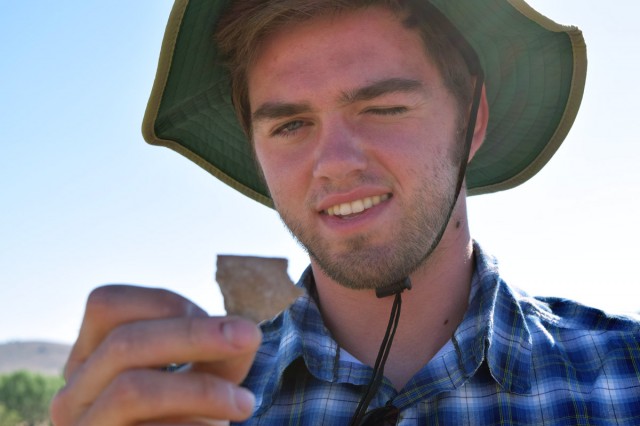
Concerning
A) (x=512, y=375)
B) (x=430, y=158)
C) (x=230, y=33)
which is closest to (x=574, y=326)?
(x=512, y=375)

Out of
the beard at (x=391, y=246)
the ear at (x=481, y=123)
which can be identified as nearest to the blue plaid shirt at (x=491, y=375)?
the beard at (x=391, y=246)

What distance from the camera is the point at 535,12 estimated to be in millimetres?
2930

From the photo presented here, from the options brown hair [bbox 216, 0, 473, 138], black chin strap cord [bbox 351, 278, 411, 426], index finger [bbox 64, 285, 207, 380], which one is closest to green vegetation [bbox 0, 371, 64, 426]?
brown hair [bbox 216, 0, 473, 138]

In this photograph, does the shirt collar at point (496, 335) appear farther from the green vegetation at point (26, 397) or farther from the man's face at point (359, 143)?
the green vegetation at point (26, 397)

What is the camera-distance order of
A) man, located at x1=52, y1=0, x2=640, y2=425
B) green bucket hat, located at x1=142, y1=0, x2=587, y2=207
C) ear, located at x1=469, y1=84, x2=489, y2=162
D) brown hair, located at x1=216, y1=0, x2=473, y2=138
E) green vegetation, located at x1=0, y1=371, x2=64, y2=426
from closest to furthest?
man, located at x1=52, y1=0, x2=640, y2=425
brown hair, located at x1=216, y1=0, x2=473, y2=138
green bucket hat, located at x1=142, y1=0, x2=587, y2=207
ear, located at x1=469, y1=84, x2=489, y2=162
green vegetation, located at x1=0, y1=371, x2=64, y2=426

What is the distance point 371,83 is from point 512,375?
1185 mm

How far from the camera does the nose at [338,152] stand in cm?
254

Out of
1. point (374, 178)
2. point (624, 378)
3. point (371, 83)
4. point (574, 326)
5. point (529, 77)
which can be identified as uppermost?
point (529, 77)

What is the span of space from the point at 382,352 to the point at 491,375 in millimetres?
392

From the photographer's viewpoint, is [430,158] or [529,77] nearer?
[430,158]

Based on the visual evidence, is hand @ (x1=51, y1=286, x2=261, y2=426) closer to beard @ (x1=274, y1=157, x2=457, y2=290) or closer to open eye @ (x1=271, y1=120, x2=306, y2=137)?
Result: beard @ (x1=274, y1=157, x2=457, y2=290)

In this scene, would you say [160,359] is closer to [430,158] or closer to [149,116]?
[430,158]

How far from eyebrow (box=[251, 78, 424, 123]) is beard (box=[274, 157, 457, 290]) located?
34 centimetres

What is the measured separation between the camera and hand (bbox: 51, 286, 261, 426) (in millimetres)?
1237
